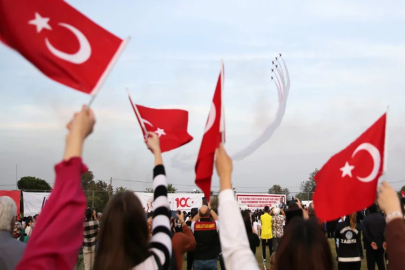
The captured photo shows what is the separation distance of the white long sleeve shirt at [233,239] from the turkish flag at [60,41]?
0.97 metres

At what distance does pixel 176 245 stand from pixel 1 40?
16.0 ft

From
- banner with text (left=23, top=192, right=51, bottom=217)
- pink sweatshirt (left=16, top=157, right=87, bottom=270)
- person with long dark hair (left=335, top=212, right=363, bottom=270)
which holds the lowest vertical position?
person with long dark hair (left=335, top=212, right=363, bottom=270)

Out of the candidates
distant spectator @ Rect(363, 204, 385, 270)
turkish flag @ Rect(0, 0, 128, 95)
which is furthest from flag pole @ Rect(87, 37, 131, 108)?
distant spectator @ Rect(363, 204, 385, 270)

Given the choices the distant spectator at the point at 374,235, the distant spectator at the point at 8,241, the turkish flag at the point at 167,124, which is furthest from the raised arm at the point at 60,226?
the distant spectator at the point at 374,235

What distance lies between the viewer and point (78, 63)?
2836 mm

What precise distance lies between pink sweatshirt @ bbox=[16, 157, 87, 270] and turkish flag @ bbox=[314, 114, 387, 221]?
218cm

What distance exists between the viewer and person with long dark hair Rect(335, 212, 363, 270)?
33.2ft

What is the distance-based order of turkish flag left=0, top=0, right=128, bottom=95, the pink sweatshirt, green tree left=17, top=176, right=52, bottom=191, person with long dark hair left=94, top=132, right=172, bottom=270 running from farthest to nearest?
green tree left=17, top=176, right=52, bottom=191, turkish flag left=0, top=0, right=128, bottom=95, person with long dark hair left=94, top=132, right=172, bottom=270, the pink sweatshirt

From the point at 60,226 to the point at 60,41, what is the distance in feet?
4.86

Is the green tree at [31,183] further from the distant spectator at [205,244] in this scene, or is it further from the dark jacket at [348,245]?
the dark jacket at [348,245]

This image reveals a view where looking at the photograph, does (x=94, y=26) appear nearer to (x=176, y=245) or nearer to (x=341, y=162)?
(x=341, y=162)

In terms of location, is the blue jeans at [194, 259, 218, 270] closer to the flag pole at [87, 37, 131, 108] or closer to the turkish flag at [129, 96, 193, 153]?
A: the turkish flag at [129, 96, 193, 153]

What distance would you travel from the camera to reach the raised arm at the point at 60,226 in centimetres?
171

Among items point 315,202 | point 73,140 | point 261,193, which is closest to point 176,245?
point 315,202
